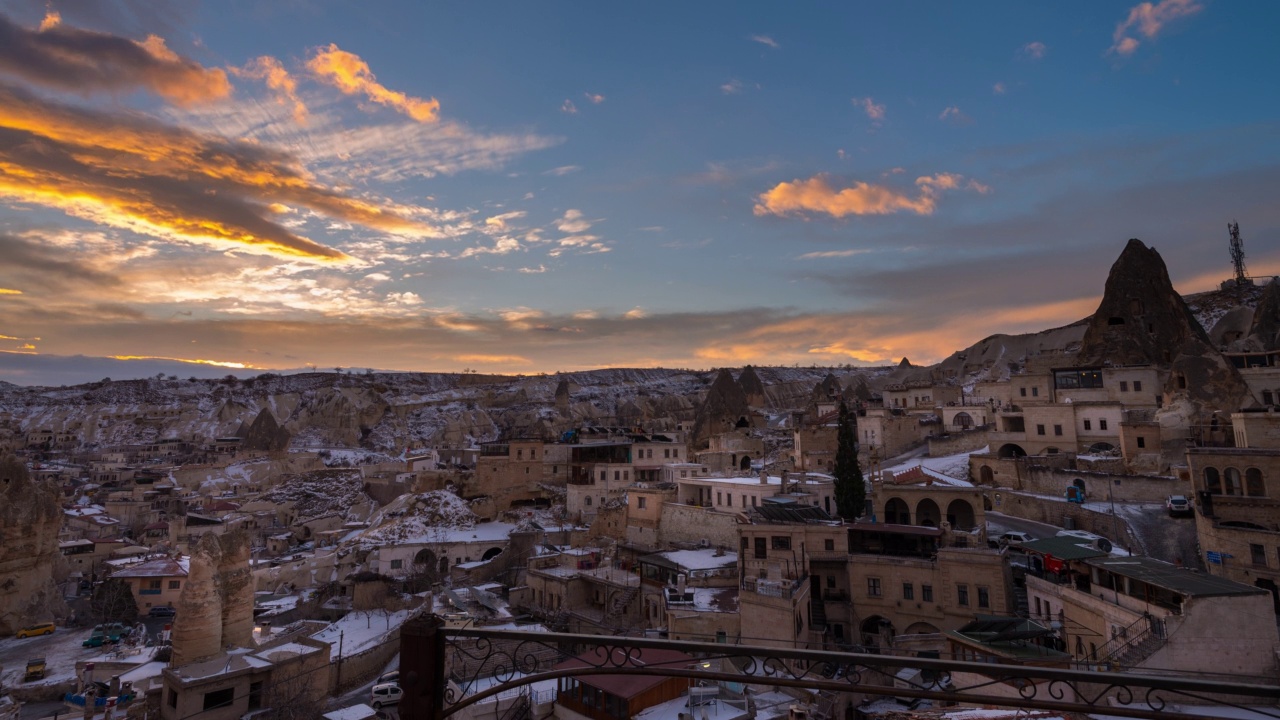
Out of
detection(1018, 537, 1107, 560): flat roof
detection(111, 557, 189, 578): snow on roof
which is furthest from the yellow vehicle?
detection(1018, 537, 1107, 560): flat roof

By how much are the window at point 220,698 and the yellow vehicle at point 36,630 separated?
47.5 ft

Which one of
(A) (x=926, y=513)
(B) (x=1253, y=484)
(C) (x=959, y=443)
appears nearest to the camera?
(B) (x=1253, y=484)

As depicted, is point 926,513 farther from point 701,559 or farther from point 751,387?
point 751,387

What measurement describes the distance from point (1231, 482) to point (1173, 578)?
816cm

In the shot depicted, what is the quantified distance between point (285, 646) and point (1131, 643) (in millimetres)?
20413

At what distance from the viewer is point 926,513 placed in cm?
2495

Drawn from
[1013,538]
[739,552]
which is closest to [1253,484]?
[1013,538]

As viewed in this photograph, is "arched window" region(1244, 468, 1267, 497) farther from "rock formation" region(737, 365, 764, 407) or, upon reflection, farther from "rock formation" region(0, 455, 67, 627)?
"rock formation" region(737, 365, 764, 407)

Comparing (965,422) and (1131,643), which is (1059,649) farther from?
(965,422)

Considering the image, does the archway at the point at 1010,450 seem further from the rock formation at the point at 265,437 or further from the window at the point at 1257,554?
the rock formation at the point at 265,437

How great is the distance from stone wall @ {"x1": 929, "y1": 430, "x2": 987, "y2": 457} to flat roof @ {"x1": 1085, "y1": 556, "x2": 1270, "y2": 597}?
640 inches

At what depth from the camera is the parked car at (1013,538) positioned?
21775mm

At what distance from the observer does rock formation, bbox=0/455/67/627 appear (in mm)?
23469

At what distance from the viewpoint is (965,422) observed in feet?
119
